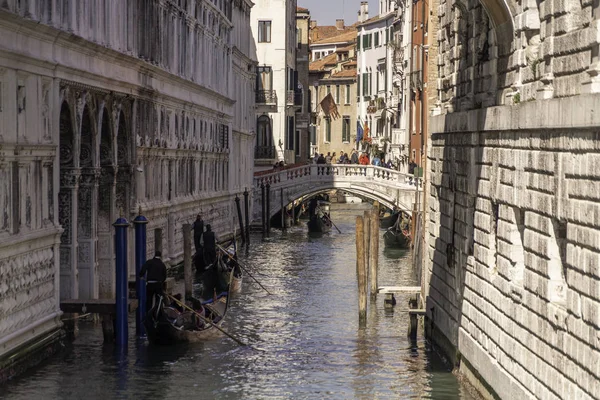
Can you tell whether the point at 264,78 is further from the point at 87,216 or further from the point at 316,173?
the point at 87,216

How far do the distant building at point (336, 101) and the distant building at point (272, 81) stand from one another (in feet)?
55.1

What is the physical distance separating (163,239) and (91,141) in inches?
285

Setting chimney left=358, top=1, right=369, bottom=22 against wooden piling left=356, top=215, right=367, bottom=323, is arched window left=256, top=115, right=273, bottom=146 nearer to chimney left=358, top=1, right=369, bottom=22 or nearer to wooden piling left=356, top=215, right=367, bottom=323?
chimney left=358, top=1, right=369, bottom=22

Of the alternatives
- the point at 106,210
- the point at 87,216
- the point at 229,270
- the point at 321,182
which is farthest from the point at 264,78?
the point at 87,216

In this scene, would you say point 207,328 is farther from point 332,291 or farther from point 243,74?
point 243,74

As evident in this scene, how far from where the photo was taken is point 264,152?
163 ft

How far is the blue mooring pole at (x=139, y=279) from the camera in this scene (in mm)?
17391

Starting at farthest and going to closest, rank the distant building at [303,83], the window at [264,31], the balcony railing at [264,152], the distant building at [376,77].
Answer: the distant building at [303,83] < the distant building at [376,77] < the window at [264,31] < the balcony railing at [264,152]

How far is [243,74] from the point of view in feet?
132

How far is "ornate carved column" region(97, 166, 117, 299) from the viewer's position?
66.5 feet

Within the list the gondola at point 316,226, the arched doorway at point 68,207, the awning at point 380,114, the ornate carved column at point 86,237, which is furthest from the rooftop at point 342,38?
the arched doorway at point 68,207

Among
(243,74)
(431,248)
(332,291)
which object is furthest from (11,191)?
(243,74)

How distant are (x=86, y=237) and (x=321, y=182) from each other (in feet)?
77.1

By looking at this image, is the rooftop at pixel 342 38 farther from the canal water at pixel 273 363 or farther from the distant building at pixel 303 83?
the canal water at pixel 273 363
